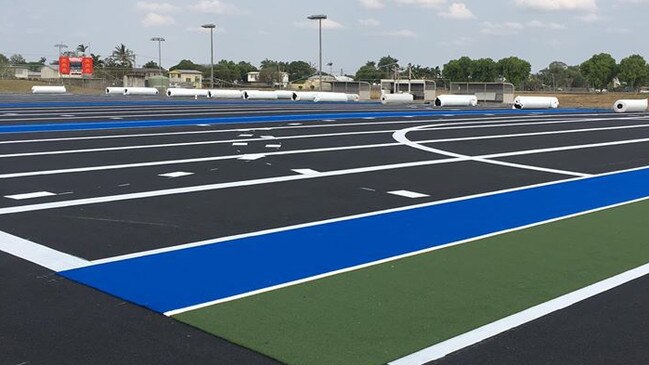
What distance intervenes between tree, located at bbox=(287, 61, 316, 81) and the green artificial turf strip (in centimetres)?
14121

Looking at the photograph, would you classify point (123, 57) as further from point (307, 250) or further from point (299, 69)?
point (307, 250)

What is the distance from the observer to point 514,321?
4.89 metres

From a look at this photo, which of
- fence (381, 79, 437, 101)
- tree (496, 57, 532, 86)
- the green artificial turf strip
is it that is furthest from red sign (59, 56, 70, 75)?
the green artificial turf strip

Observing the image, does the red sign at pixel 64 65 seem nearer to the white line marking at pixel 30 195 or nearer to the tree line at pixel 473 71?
the tree line at pixel 473 71

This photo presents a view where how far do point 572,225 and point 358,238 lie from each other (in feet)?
9.39

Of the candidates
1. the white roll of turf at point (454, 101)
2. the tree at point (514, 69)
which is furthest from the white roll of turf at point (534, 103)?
the tree at point (514, 69)

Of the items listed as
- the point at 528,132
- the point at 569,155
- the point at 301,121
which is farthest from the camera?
the point at 301,121

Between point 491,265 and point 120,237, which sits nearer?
point 491,265

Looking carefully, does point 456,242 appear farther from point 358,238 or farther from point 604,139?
point 604,139

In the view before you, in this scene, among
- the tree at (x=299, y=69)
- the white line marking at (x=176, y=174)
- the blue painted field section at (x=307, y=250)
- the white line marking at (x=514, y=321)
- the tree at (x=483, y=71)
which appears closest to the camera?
the white line marking at (x=514, y=321)

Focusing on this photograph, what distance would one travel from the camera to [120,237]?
7.27m

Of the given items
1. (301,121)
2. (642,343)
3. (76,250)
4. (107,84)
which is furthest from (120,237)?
(107,84)

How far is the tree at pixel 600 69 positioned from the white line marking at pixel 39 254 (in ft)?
346

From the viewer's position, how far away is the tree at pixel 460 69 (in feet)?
380
